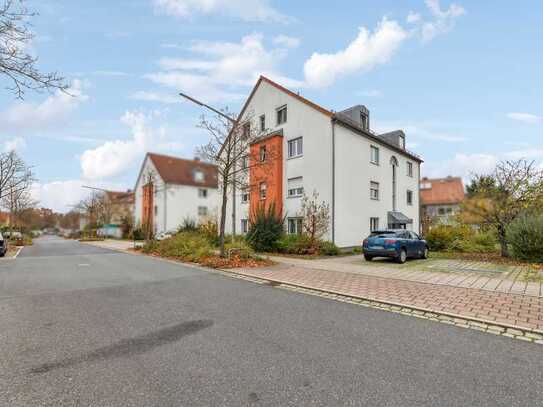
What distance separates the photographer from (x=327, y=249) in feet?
52.3

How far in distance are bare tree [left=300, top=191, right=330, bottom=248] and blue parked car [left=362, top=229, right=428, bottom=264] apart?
3.49 metres

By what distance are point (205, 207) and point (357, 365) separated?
4036 centimetres

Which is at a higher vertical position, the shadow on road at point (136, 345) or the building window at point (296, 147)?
the building window at point (296, 147)

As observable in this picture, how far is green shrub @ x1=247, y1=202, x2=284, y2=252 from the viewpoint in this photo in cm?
1744

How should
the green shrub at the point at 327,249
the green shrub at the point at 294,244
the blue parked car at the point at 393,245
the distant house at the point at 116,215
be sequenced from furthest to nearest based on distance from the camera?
the distant house at the point at 116,215 → the green shrub at the point at 294,244 → the green shrub at the point at 327,249 → the blue parked car at the point at 393,245

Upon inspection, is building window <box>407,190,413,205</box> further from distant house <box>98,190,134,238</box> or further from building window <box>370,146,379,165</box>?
distant house <box>98,190,134,238</box>

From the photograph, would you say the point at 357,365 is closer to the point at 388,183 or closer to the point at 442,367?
the point at 442,367

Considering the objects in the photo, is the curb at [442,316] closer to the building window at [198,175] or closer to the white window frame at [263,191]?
the white window frame at [263,191]

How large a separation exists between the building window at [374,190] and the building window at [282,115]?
747cm

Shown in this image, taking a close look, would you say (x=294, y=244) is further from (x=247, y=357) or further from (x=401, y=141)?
(x=401, y=141)

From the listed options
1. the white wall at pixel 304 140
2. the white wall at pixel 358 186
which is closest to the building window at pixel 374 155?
the white wall at pixel 358 186

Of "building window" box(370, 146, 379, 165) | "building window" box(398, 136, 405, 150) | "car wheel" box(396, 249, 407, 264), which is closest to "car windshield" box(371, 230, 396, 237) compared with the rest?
"car wheel" box(396, 249, 407, 264)

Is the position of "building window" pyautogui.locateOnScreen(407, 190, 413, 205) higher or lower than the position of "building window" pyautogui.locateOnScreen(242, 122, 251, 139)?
lower

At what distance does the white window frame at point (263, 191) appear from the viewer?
70.6 feet
